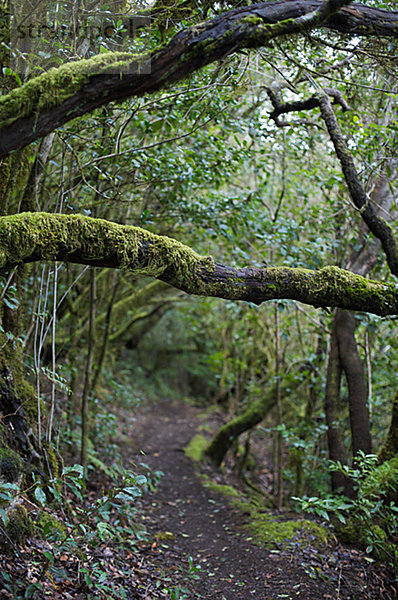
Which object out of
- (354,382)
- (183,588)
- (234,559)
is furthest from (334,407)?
(183,588)

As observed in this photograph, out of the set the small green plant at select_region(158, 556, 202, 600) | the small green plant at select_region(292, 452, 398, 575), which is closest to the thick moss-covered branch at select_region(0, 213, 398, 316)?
the small green plant at select_region(292, 452, 398, 575)

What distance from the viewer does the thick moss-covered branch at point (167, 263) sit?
2670mm

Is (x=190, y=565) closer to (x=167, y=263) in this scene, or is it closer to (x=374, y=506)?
(x=374, y=506)

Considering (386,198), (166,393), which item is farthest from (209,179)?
(166,393)

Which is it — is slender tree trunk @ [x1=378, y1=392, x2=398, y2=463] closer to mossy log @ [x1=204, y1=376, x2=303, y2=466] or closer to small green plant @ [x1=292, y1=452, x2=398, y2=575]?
small green plant @ [x1=292, y1=452, x2=398, y2=575]

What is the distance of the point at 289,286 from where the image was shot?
3441mm

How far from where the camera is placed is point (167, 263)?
308 cm

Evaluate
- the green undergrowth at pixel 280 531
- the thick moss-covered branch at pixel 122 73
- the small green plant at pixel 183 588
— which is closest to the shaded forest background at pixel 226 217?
the green undergrowth at pixel 280 531

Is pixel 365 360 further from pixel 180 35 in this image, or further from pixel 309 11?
pixel 180 35

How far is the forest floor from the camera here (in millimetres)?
3070

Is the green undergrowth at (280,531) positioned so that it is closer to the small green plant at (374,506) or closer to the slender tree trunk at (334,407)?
the small green plant at (374,506)

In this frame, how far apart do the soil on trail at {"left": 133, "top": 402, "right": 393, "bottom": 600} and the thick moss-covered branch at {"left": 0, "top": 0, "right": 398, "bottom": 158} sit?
2412 mm

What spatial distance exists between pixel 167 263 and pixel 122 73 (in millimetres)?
1247

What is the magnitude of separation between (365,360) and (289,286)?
4497 mm
